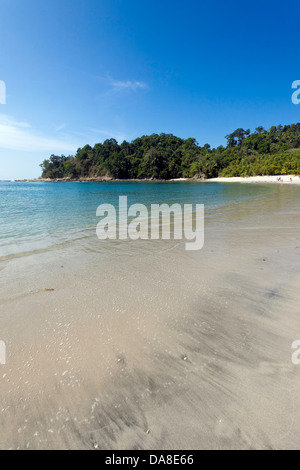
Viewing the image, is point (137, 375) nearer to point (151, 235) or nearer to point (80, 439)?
point (80, 439)

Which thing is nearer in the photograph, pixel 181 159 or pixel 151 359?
pixel 151 359

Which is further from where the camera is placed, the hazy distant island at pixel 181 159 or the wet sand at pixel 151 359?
the hazy distant island at pixel 181 159

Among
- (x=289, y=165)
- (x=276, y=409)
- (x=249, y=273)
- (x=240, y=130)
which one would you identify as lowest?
(x=276, y=409)

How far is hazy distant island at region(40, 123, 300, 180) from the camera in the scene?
307 feet

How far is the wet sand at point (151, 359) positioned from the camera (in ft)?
5.56

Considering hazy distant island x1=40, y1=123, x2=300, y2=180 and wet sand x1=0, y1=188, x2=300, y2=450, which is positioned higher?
hazy distant island x1=40, y1=123, x2=300, y2=180

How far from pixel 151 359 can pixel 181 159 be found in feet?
490

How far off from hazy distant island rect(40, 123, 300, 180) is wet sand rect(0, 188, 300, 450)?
85.3 metres

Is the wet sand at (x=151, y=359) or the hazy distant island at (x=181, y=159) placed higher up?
the hazy distant island at (x=181, y=159)

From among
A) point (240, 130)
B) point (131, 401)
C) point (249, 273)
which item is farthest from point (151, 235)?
point (240, 130)

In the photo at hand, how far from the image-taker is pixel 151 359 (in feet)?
7.86

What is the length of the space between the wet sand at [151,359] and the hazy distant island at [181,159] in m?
85.3

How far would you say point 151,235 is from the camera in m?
8.54

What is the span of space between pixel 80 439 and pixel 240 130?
184683 mm
